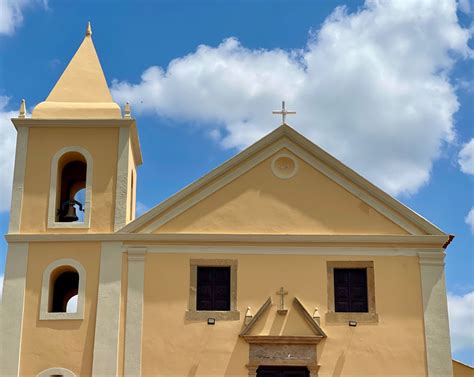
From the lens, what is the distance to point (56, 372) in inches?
647

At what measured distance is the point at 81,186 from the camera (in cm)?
1962

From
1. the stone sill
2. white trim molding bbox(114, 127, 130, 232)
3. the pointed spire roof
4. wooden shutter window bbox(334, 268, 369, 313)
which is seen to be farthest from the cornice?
the pointed spire roof

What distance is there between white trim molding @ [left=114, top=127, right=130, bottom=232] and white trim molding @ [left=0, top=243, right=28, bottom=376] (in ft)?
6.95

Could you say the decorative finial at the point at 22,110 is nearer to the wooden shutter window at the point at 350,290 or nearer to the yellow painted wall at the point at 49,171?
the yellow painted wall at the point at 49,171

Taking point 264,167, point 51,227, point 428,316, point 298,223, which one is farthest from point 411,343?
point 51,227

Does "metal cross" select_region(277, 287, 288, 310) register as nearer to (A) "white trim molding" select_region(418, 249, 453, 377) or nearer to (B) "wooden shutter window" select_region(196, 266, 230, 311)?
(B) "wooden shutter window" select_region(196, 266, 230, 311)

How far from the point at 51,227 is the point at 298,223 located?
549 centimetres

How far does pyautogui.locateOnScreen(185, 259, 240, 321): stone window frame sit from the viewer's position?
55.3 ft

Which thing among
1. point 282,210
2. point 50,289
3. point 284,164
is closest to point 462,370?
point 282,210

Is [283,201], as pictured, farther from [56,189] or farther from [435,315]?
[56,189]

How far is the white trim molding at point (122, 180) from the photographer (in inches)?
695

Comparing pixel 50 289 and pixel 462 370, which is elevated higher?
pixel 50 289

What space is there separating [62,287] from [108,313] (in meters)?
2.15

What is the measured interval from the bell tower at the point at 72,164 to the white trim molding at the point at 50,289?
76cm
